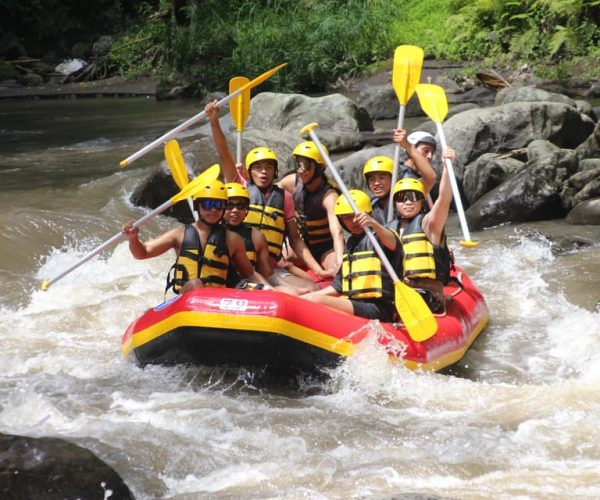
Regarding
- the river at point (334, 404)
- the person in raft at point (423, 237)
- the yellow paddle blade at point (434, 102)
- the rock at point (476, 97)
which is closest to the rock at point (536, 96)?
the rock at point (476, 97)

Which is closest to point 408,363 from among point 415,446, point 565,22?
point 415,446

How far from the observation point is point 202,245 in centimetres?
516

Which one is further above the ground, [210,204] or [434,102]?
[434,102]

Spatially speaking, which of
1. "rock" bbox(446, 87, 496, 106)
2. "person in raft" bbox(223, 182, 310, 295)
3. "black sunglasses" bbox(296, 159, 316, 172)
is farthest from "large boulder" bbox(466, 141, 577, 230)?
"rock" bbox(446, 87, 496, 106)

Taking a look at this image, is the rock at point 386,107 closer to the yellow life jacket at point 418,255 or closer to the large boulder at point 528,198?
the large boulder at point 528,198

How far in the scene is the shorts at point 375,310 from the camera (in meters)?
5.09

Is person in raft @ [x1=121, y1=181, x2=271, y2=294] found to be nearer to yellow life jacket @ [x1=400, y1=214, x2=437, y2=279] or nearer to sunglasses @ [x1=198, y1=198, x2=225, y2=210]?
sunglasses @ [x1=198, y1=198, x2=225, y2=210]

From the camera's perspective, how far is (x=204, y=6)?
66.3ft

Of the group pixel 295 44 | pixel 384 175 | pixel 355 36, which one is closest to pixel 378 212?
pixel 384 175

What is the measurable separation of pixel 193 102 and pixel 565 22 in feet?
22.5

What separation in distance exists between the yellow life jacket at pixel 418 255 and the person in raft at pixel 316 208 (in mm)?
678

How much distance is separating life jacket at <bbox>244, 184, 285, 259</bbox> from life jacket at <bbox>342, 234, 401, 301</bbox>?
0.85 meters

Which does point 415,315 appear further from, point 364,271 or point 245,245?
point 245,245

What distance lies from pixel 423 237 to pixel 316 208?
41.3 inches
